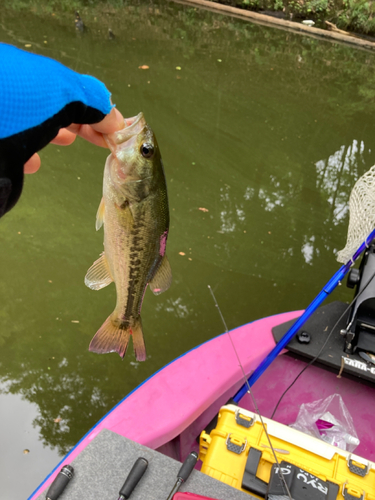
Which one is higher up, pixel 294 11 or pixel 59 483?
pixel 294 11

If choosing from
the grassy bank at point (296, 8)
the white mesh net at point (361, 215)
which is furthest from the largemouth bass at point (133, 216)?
the grassy bank at point (296, 8)

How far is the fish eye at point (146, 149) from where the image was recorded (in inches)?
48.8

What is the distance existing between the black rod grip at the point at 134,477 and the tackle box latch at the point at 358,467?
89 centimetres

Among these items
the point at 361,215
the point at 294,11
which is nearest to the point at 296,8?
the point at 294,11

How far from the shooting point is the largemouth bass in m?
1.24

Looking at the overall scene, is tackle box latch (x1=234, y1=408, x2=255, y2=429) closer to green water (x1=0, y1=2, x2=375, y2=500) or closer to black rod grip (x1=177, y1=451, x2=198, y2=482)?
black rod grip (x1=177, y1=451, x2=198, y2=482)

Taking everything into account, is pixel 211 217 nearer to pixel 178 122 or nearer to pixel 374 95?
pixel 178 122

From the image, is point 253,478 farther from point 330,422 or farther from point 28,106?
point 28,106

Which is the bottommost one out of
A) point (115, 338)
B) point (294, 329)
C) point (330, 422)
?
point (330, 422)

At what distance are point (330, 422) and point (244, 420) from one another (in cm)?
63

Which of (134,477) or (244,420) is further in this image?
(244,420)

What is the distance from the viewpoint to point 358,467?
60.7 inches

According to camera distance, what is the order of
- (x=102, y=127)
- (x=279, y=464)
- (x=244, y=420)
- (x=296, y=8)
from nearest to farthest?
(x=102, y=127) < (x=279, y=464) < (x=244, y=420) < (x=296, y=8)

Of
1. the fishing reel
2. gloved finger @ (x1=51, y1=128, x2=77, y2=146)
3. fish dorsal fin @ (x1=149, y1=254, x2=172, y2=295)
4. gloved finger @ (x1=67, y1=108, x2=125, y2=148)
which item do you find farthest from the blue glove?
the fishing reel
